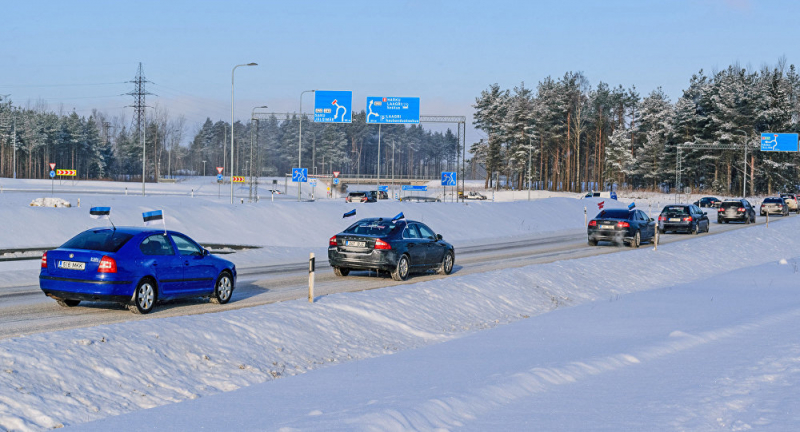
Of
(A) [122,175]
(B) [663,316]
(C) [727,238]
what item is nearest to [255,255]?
(B) [663,316]

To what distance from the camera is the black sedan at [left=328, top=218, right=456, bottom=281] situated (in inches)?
726

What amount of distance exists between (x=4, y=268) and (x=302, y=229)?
15.0m

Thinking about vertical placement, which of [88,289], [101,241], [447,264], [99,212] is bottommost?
[447,264]

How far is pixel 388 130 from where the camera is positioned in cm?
18888

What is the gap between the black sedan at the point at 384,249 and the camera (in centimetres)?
1844

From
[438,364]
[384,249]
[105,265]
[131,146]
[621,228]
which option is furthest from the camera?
[131,146]

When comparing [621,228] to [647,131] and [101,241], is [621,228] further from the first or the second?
[647,131]

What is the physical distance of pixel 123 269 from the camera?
12078 millimetres

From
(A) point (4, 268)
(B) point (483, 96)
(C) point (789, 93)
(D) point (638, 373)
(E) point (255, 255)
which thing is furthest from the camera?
(B) point (483, 96)

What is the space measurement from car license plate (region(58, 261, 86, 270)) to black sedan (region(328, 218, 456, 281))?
748 centimetres

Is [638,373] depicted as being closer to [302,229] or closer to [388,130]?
[302,229]

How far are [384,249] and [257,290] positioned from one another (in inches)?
132

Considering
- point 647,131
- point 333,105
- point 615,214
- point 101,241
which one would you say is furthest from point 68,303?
point 647,131

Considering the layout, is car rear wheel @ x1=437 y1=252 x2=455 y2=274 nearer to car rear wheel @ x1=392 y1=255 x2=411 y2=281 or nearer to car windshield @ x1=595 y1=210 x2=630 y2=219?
car rear wheel @ x1=392 y1=255 x2=411 y2=281
